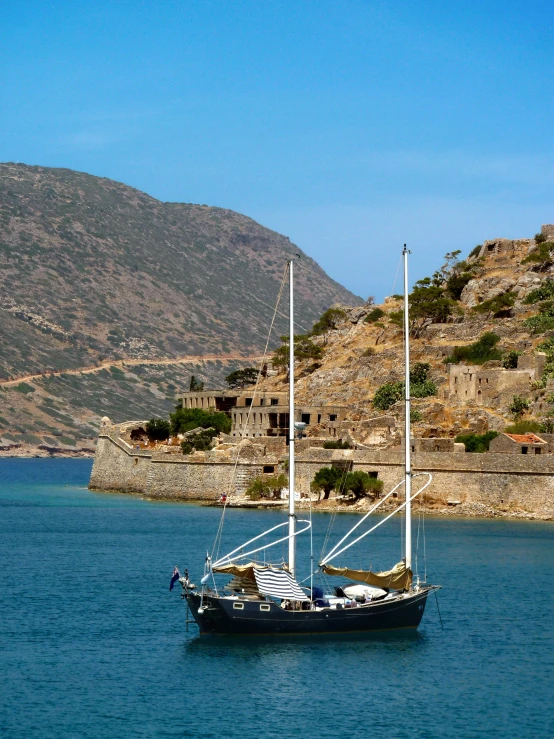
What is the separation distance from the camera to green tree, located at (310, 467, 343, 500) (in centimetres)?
6831

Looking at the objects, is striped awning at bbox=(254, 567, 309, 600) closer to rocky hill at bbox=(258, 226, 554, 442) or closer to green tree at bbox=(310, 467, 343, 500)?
green tree at bbox=(310, 467, 343, 500)

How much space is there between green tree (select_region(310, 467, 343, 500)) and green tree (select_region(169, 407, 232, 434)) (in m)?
18.1

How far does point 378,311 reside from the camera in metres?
103

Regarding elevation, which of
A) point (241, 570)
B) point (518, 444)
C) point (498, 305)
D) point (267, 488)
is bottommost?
point (241, 570)

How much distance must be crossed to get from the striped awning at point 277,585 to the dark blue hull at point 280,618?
32cm

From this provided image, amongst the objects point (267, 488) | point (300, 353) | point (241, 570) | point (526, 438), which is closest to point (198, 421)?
point (300, 353)

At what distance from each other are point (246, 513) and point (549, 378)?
58.9 ft

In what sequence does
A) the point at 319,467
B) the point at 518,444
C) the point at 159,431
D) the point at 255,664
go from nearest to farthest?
→ the point at 255,664, the point at 518,444, the point at 319,467, the point at 159,431

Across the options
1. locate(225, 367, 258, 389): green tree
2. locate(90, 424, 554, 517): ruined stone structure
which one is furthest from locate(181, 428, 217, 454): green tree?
locate(225, 367, 258, 389): green tree

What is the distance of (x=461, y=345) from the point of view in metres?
85.4

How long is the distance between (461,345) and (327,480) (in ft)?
66.1

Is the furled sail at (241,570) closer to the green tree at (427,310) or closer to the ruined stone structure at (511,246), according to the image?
the green tree at (427,310)

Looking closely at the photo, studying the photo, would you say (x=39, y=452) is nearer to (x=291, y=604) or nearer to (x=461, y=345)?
(x=461, y=345)

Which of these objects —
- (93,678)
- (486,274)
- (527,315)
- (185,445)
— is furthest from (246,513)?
(486,274)
